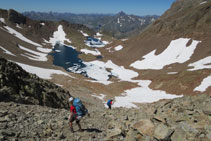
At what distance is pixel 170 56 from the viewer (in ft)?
256

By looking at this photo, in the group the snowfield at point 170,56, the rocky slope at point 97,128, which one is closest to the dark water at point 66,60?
the snowfield at point 170,56

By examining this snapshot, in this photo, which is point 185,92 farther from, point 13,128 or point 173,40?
point 173,40

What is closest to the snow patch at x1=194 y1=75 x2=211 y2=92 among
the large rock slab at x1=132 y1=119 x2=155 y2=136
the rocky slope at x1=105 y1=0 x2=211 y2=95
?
the rocky slope at x1=105 y1=0 x2=211 y2=95

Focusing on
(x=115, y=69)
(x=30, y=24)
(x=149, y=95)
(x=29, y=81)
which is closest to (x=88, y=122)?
(x=29, y=81)

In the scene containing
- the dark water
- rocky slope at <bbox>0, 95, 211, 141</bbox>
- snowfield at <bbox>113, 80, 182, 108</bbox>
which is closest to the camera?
rocky slope at <bbox>0, 95, 211, 141</bbox>

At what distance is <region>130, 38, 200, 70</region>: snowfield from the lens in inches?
2884

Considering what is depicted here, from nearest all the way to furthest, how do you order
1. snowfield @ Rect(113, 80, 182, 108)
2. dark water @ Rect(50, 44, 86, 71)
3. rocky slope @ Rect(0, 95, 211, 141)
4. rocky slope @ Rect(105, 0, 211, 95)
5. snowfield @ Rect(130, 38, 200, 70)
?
rocky slope @ Rect(0, 95, 211, 141) → snowfield @ Rect(113, 80, 182, 108) → rocky slope @ Rect(105, 0, 211, 95) → snowfield @ Rect(130, 38, 200, 70) → dark water @ Rect(50, 44, 86, 71)

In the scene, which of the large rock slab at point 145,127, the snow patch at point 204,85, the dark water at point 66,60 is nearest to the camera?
the large rock slab at point 145,127

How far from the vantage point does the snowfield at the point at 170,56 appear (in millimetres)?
73250

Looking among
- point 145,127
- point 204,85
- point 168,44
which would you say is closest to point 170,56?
point 168,44

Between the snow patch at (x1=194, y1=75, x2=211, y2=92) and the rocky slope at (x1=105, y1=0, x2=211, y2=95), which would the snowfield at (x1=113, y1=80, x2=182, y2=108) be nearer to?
the rocky slope at (x1=105, y1=0, x2=211, y2=95)

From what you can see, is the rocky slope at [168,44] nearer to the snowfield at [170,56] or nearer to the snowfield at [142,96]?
the snowfield at [170,56]

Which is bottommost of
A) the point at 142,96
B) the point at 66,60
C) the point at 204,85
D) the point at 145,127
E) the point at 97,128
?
the point at 97,128

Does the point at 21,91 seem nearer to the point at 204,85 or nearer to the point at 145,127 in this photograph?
the point at 145,127
